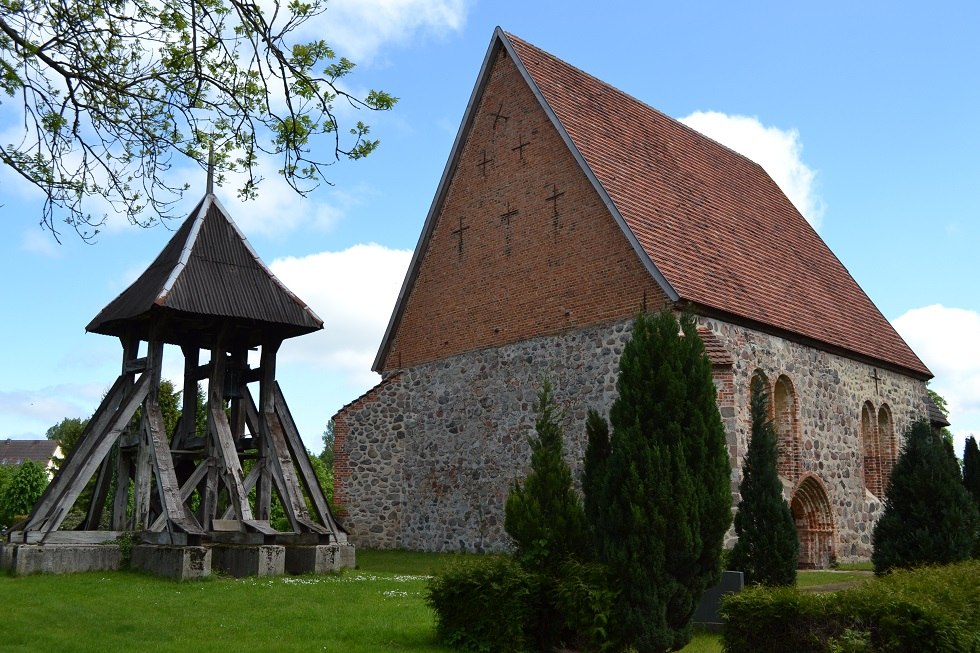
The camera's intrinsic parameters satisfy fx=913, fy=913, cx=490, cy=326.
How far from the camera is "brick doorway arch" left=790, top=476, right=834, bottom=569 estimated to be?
16500 millimetres

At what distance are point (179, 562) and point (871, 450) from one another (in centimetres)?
1388

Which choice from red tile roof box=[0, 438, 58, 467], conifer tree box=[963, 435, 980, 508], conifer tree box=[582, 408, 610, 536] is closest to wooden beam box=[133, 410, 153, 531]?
conifer tree box=[582, 408, 610, 536]

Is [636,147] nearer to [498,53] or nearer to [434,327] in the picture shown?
[498,53]

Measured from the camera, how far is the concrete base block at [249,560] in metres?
11.7

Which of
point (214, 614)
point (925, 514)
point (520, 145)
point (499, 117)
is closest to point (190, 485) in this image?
point (214, 614)

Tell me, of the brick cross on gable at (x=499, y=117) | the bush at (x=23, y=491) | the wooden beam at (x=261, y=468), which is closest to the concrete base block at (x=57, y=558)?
the wooden beam at (x=261, y=468)

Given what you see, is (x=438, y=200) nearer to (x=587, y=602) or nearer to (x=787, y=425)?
(x=787, y=425)

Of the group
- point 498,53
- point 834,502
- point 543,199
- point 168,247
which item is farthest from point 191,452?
point 834,502

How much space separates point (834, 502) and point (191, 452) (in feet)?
37.3

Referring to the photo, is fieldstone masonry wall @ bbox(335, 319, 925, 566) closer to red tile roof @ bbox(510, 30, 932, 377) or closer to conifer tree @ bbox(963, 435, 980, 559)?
red tile roof @ bbox(510, 30, 932, 377)

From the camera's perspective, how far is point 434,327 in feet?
60.7

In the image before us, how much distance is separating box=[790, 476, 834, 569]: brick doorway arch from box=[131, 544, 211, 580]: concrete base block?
10453mm

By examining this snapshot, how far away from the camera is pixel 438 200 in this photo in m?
18.7

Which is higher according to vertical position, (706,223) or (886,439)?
(706,223)
